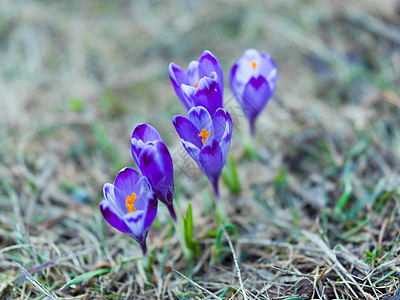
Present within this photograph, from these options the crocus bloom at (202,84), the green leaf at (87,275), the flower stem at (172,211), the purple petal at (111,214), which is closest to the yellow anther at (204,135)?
the crocus bloom at (202,84)

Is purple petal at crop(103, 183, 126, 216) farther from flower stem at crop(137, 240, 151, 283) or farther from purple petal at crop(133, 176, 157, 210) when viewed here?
flower stem at crop(137, 240, 151, 283)

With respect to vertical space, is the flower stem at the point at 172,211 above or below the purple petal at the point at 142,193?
below

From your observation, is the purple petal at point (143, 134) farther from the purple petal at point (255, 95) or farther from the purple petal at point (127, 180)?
the purple petal at point (255, 95)

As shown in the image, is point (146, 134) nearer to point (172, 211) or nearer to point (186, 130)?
point (186, 130)

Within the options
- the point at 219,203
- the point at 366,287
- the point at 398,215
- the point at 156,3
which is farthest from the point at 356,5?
the point at 366,287

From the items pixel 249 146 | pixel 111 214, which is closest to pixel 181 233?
pixel 111 214

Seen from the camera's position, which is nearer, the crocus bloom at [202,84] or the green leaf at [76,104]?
the crocus bloom at [202,84]
